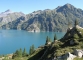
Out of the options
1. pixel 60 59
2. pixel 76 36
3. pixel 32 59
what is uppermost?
pixel 76 36

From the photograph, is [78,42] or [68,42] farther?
[68,42]

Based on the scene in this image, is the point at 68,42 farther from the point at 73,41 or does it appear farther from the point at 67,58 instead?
the point at 67,58

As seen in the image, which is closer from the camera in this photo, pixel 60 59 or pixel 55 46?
pixel 60 59

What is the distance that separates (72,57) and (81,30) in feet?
147

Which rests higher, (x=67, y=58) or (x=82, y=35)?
(x=82, y=35)

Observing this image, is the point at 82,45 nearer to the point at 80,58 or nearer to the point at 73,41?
the point at 73,41

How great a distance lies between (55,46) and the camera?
286 ft

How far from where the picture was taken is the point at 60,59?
184 feet

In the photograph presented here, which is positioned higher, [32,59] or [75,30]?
[75,30]

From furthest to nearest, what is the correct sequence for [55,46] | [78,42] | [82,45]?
Answer: [55,46]
[78,42]
[82,45]

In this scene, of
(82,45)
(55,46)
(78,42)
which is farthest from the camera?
(55,46)

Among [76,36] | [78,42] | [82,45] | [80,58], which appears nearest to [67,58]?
[80,58]

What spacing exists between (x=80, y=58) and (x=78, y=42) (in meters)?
24.6

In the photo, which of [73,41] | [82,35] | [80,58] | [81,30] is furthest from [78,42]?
[80,58]
